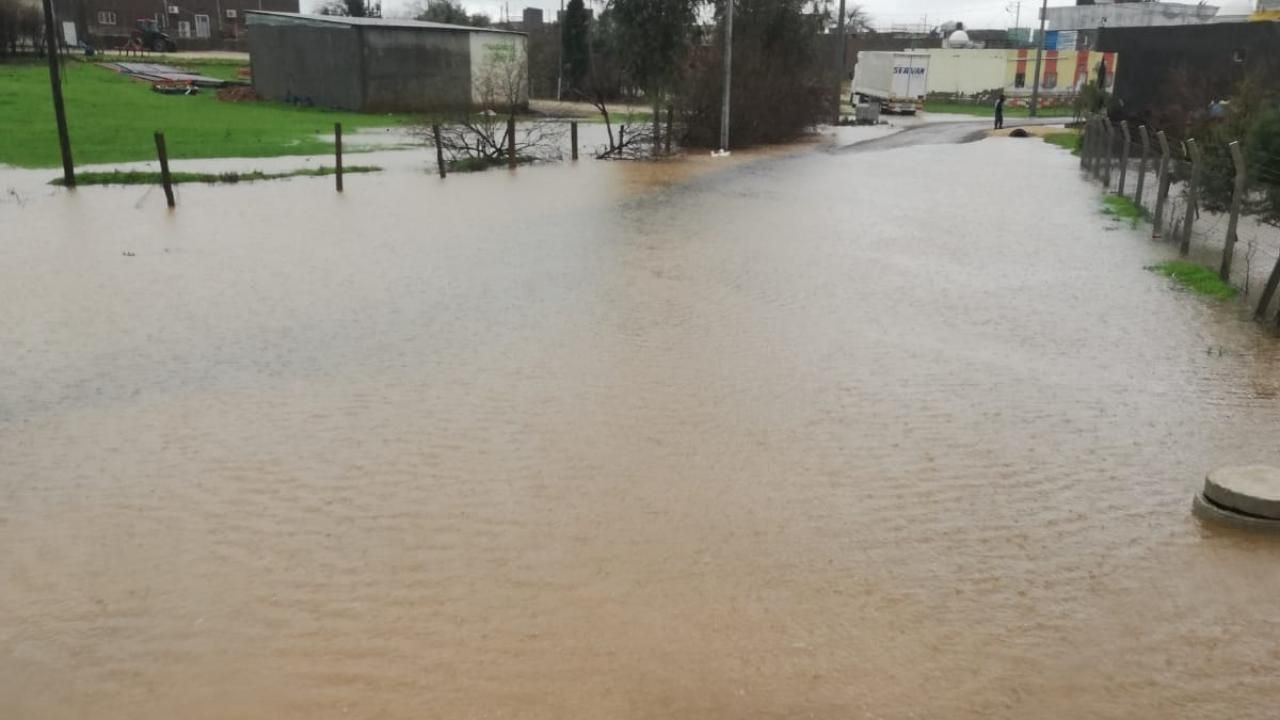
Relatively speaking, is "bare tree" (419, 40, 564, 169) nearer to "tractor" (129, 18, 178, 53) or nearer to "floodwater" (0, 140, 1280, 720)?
"floodwater" (0, 140, 1280, 720)

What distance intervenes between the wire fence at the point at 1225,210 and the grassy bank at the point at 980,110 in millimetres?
39172

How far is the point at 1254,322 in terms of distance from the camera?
37.5 feet

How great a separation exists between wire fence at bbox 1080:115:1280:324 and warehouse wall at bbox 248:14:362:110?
1336 inches

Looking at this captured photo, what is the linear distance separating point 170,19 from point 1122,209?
8967 cm

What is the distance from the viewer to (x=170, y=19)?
9200 cm

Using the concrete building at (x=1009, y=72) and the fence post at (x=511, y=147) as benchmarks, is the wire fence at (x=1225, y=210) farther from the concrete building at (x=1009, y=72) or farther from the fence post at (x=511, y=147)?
the concrete building at (x=1009, y=72)

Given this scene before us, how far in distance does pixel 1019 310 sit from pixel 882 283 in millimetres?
1845

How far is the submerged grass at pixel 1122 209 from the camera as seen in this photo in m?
19.2

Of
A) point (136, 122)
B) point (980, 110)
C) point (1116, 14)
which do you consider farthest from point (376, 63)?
point (1116, 14)

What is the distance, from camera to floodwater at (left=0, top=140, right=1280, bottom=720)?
4.89 metres

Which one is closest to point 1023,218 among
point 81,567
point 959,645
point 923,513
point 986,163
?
point 986,163

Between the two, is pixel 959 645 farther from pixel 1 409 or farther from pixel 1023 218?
pixel 1023 218

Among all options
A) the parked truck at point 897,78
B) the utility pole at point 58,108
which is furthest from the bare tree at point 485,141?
the parked truck at point 897,78

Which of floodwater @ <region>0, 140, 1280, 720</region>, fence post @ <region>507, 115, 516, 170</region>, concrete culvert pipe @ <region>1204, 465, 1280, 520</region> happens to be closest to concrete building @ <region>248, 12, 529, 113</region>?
fence post @ <region>507, 115, 516, 170</region>
